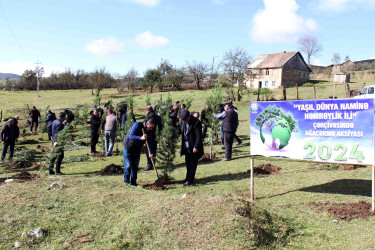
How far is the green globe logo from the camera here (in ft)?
22.1

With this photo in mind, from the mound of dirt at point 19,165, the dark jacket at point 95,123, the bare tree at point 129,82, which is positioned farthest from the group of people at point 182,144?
the bare tree at point 129,82

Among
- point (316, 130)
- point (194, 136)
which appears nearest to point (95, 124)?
point (194, 136)

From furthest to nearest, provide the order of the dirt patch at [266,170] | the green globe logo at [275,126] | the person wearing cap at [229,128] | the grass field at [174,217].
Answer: the person wearing cap at [229,128] < the dirt patch at [266,170] < the green globe logo at [275,126] < the grass field at [174,217]

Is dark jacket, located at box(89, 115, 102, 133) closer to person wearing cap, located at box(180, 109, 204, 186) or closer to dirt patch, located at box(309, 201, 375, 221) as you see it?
person wearing cap, located at box(180, 109, 204, 186)

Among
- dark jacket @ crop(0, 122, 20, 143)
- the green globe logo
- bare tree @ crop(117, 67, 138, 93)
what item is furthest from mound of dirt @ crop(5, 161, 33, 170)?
bare tree @ crop(117, 67, 138, 93)

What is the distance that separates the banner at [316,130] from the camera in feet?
19.0

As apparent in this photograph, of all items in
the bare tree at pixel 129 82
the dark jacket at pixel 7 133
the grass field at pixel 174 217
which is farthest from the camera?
the bare tree at pixel 129 82

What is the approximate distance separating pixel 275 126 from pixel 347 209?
215cm

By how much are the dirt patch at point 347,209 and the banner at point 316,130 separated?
0.87 metres

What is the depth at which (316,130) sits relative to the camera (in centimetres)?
635

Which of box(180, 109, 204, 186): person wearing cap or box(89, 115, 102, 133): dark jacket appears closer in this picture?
box(180, 109, 204, 186): person wearing cap

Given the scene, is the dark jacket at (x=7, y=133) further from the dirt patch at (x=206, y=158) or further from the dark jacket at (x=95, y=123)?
the dirt patch at (x=206, y=158)

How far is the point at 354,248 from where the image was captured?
14.8 ft

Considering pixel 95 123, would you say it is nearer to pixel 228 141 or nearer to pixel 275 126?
pixel 228 141
